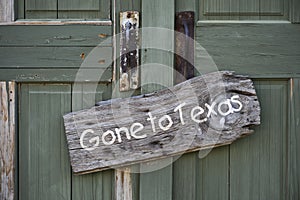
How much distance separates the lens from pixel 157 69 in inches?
64.4

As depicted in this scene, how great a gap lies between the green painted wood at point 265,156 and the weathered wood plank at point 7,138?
2.64 ft

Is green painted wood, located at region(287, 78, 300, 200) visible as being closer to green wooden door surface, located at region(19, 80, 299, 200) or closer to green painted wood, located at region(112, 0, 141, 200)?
green wooden door surface, located at region(19, 80, 299, 200)

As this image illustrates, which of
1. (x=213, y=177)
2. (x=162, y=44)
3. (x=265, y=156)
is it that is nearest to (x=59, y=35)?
(x=162, y=44)

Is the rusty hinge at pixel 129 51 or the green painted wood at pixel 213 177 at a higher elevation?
the rusty hinge at pixel 129 51

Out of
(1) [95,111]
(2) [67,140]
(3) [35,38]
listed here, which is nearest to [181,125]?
(1) [95,111]

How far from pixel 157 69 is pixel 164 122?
7.7 inches

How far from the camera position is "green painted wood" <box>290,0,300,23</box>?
164cm

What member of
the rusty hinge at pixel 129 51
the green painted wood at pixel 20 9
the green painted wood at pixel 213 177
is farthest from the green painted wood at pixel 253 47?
the green painted wood at pixel 20 9

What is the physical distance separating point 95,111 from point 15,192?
0.43 meters

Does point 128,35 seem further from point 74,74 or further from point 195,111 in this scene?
point 195,111

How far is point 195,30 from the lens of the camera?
5.41 ft

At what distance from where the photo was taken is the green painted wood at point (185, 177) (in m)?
1.66

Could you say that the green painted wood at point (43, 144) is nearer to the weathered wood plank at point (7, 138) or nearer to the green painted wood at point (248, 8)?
the weathered wood plank at point (7, 138)

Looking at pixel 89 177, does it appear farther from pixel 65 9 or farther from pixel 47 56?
pixel 65 9
